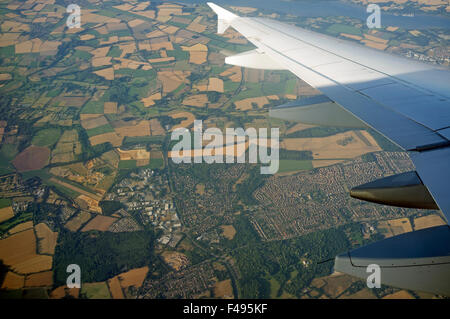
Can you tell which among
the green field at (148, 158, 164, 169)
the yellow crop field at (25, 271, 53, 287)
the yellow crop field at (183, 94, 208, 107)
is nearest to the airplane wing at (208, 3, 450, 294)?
the yellow crop field at (25, 271, 53, 287)

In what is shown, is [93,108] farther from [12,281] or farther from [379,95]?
[379,95]

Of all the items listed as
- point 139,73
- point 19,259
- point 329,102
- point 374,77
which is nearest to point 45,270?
point 19,259

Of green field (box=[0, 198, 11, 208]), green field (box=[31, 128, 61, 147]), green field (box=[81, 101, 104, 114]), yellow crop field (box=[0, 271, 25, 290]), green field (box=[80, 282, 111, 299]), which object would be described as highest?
green field (box=[81, 101, 104, 114])

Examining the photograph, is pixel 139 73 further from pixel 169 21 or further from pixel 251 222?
pixel 251 222

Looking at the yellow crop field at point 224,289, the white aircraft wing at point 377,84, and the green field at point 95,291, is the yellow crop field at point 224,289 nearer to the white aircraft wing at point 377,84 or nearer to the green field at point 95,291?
the green field at point 95,291

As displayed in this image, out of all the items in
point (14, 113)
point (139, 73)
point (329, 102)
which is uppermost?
point (329, 102)

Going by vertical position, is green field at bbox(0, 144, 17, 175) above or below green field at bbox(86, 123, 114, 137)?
below

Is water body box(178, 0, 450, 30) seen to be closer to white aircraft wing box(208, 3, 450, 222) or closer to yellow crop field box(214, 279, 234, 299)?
white aircraft wing box(208, 3, 450, 222)

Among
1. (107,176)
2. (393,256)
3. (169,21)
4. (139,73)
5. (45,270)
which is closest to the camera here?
(393,256)
